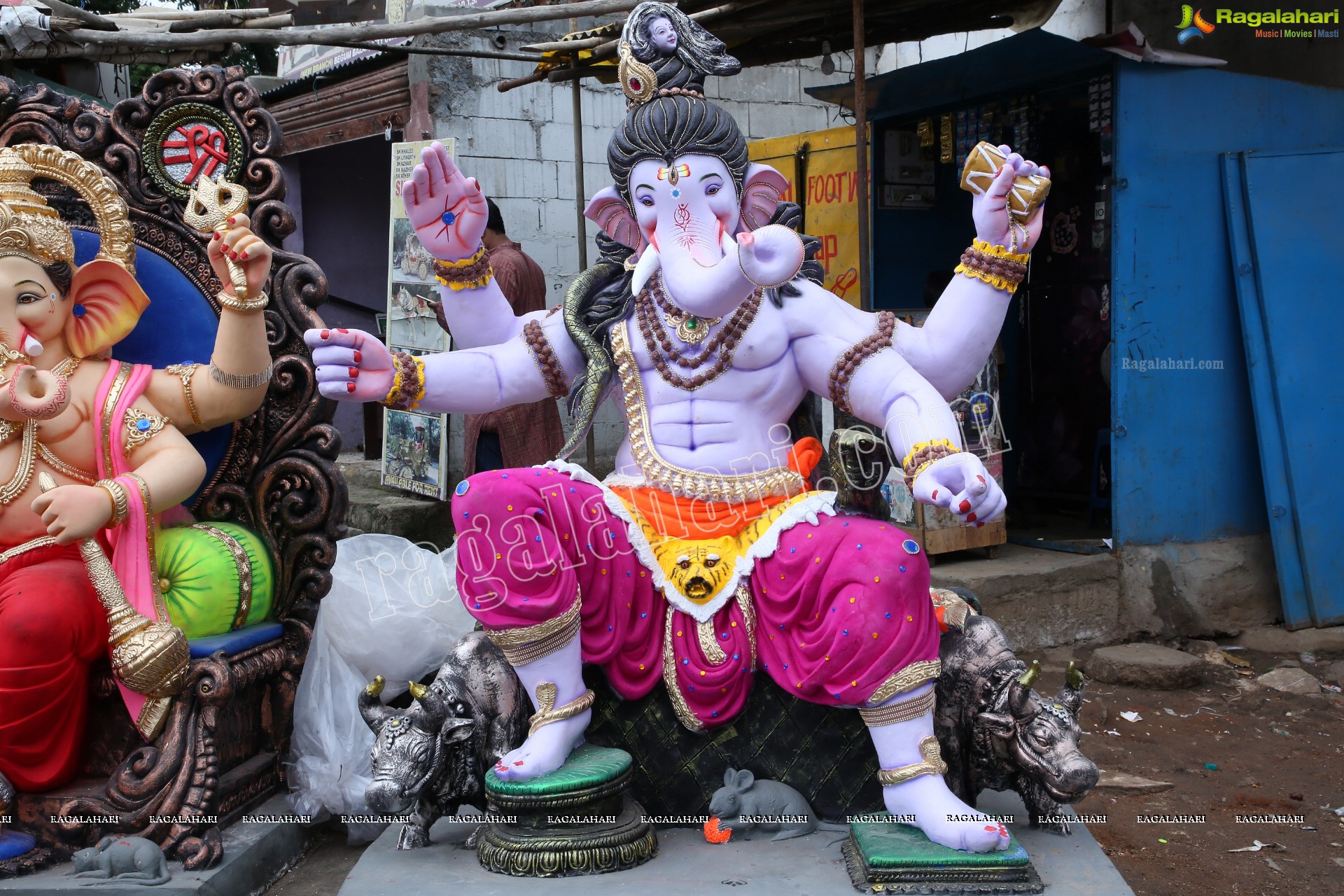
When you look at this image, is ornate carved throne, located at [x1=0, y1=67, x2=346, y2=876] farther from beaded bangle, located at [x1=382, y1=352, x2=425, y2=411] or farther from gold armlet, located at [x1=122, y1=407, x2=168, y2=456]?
beaded bangle, located at [x1=382, y1=352, x2=425, y2=411]

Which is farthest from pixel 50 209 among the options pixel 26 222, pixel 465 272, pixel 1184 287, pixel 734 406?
pixel 1184 287

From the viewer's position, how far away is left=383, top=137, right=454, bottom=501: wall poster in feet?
21.2

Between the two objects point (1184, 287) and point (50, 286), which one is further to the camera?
point (1184, 287)

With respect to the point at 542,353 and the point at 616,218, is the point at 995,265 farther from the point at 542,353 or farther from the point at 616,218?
the point at 542,353

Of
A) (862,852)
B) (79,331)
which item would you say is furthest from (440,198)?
(862,852)

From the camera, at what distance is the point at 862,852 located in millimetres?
2213

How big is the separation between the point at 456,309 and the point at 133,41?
3.10 m

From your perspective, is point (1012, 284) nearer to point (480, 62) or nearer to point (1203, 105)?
point (1203, 105)

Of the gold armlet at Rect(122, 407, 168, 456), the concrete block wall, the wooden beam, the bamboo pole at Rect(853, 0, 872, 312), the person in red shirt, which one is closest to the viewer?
the gold armlet at Rect(122, 407, 168, 456)

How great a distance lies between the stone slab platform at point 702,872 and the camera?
2.21 m

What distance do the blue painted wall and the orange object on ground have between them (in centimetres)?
334

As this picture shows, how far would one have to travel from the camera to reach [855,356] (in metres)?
2.46

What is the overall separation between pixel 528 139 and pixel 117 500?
4.75 m

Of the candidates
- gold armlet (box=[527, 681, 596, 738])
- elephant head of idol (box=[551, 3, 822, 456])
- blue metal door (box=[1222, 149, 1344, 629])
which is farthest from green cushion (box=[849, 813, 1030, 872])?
blue metal door (box=[1222, 149, 1344, 629])
